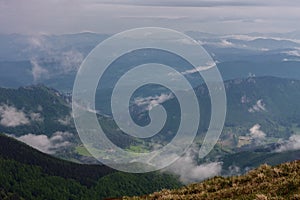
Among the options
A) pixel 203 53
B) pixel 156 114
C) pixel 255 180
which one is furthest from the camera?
pixel 156 114

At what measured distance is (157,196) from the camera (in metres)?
30.4

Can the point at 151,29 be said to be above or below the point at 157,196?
above

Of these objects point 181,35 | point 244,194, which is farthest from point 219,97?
point 244,194

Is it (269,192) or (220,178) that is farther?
(220,178)

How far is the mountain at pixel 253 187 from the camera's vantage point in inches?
910

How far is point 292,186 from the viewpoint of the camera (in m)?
23.4

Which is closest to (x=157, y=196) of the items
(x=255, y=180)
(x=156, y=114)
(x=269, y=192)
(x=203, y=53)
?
(x=255, y=180)

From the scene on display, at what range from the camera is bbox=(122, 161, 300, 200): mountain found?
75.8 ft

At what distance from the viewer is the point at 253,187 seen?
84.6 ft

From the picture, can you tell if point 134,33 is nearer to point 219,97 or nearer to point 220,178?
point 219,97

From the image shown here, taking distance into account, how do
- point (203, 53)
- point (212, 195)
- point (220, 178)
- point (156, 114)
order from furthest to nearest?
point (156, 114) < point (203, 53) < point (220, 178) < point (212, 195)

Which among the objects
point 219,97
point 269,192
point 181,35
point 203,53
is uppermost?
point 181,35

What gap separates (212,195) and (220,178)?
6.71 meters

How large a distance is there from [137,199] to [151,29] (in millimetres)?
33567
